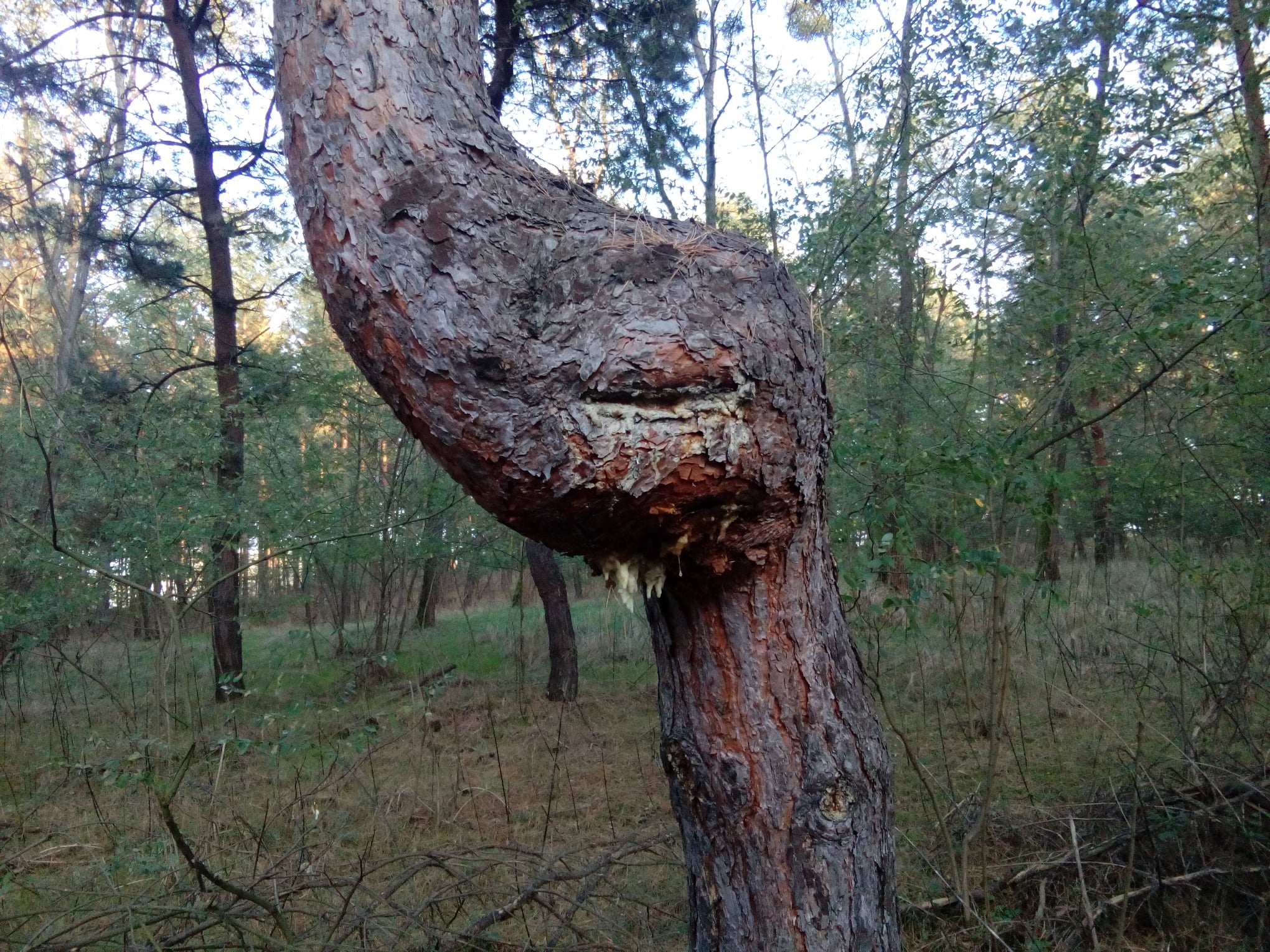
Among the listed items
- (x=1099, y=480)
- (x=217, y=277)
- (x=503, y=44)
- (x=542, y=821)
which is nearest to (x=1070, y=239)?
(x=1099, y=480)

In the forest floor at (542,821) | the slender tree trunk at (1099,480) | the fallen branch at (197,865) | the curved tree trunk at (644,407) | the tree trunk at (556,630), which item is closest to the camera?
the curved tree trunk at (644,407)

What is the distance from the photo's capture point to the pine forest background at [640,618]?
3219 mm

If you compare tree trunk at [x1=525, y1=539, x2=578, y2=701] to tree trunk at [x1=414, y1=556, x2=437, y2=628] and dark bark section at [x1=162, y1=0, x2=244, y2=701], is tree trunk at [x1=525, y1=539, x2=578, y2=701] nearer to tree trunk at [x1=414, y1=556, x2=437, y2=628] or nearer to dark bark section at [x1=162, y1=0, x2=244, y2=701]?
tree trunk at [x1=414, y1=556, x2=437, y2=628]

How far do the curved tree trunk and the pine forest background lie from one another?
127 centimetres

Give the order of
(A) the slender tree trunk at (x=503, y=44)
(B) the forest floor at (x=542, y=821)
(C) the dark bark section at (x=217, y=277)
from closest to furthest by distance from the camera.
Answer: (B) the forest floor at (x=542, y=821) < (A) the slender tree trunk at (x=503, y=44) < (C) the dark bark section at (x=217, y=277)

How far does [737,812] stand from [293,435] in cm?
738

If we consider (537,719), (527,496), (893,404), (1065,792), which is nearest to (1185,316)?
(893,404)

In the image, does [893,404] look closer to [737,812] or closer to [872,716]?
[872,716]

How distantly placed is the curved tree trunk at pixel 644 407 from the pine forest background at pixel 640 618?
1.27 m

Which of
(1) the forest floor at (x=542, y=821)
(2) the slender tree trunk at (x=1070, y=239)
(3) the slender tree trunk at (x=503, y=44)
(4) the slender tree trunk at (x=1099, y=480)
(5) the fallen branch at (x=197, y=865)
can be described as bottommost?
(1) the forest floor at (x=542, y=821)

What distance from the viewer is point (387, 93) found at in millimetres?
1786

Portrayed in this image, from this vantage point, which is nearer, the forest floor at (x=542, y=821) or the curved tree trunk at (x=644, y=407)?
the curved tree trunk at (x=644, y=407)

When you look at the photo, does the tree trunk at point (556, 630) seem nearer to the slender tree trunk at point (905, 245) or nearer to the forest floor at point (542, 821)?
the forest floor at point (542, 821)

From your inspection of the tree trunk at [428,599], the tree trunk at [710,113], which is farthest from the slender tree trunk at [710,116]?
the tree trunk at [428,599]
